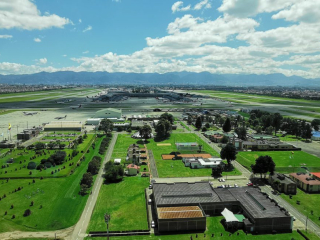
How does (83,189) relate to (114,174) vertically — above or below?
below

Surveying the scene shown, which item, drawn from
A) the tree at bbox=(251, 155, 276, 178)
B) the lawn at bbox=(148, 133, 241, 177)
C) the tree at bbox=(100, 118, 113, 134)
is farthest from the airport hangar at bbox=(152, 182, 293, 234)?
the tree at bbox=(100, 118, 113, 134)

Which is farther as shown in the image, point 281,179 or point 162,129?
point 162,129

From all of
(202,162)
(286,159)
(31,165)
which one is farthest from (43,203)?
(286,159)

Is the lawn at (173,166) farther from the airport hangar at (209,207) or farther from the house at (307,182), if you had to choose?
the house at (307,182)

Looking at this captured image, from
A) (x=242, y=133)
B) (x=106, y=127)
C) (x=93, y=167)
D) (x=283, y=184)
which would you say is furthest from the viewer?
(x=106, y=127)

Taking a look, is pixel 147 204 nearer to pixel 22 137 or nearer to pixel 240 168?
pixel 240 168

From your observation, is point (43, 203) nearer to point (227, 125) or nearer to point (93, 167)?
point (93, 167)

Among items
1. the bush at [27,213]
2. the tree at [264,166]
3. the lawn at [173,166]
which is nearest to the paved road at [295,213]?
the tree at [264,166]

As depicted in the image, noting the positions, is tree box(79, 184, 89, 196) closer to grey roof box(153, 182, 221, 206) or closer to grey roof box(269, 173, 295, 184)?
grey roof box(153, 182, 221, 206)
